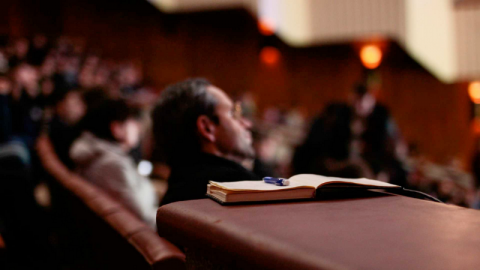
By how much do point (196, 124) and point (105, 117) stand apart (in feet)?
3.30

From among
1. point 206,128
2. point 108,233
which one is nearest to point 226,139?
point 206,128

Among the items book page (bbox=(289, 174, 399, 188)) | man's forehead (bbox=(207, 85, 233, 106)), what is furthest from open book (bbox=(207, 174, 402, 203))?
man's forehead (bbox=(207, 85, 233, 106))

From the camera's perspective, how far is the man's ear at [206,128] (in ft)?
4.98

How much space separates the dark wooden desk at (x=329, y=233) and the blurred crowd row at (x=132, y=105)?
120cm

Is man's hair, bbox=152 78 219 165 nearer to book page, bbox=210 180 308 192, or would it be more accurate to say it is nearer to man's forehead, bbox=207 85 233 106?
man's forehead, bbox=207 85 233 106

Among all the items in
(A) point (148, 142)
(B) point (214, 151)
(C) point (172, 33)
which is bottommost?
(A) point (148, 142)

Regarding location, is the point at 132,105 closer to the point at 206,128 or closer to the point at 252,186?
the point at 206,128

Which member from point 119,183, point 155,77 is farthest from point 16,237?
point 155,77

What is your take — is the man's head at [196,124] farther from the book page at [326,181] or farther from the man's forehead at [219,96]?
the book page at [326,181]

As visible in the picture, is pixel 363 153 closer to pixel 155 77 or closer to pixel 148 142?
pixel 148 142

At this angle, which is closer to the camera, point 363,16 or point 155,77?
point 363,16

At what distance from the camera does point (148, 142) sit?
477 cm

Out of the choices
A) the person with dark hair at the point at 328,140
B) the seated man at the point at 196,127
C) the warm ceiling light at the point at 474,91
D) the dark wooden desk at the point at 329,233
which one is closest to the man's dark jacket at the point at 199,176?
the seated man at the point at 196,127

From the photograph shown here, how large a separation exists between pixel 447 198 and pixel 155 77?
702 centimetres
